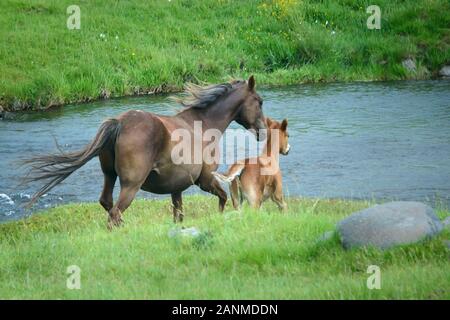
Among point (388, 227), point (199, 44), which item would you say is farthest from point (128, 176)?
point (199, 44)

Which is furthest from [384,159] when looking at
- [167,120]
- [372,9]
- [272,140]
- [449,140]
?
[372,9]

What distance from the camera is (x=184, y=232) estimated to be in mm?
9461

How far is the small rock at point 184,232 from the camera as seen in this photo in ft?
30.8

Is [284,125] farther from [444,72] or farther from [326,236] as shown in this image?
[444,72]

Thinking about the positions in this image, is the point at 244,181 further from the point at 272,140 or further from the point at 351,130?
the point at 351,130

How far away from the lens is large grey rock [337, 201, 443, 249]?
8477 mm

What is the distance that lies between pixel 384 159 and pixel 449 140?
1.97 meters

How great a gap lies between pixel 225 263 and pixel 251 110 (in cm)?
446

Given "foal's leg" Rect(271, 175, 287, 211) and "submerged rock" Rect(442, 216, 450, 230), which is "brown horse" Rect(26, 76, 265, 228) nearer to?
"foal's leg" Rect(271, 175, 287, 211)

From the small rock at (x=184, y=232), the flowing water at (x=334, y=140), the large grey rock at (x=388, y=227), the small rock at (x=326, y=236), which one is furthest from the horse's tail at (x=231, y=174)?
the large grey rock at (x=388, y=227)

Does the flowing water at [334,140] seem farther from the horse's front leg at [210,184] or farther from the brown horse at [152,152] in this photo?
the horse's front leg at [210,184]

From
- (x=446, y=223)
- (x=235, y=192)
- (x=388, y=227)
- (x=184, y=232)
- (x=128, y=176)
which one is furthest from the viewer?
(x=235, y=192)

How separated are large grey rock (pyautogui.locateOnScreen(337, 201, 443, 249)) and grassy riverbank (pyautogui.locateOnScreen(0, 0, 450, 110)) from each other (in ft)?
45.6

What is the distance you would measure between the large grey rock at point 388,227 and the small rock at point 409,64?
54.1 feet
